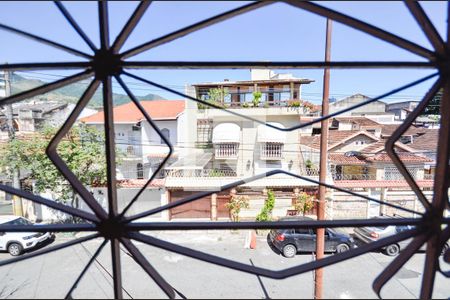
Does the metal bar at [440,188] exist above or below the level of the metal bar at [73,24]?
below

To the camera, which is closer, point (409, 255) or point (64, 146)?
point (409, 255)

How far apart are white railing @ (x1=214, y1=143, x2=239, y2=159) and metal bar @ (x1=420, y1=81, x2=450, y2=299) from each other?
745 centimetres

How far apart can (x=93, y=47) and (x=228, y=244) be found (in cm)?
612

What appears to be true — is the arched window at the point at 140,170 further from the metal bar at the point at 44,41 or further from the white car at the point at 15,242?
the metal bar at the point at 44,41

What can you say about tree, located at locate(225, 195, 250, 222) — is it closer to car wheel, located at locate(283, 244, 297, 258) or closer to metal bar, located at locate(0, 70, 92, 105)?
car wheel, located at locate(283, 244, 297, 258)

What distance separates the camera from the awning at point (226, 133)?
7702 mm

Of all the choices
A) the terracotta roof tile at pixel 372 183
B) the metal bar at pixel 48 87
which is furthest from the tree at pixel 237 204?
the metal bar at pixel 48 87

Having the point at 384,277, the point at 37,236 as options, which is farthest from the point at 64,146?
the point at 384,277

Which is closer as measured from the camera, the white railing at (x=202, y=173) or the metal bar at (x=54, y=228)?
the metal bar at (x=54, y=228)

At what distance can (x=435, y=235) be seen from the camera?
28.4 inches

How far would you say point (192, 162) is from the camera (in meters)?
7.33

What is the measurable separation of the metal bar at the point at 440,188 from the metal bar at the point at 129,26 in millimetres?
844

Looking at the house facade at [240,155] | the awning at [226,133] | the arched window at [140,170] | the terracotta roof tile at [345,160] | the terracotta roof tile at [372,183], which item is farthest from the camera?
the awning at [226,133]

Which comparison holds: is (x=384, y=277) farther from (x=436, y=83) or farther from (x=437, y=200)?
(x=436, y=83)
